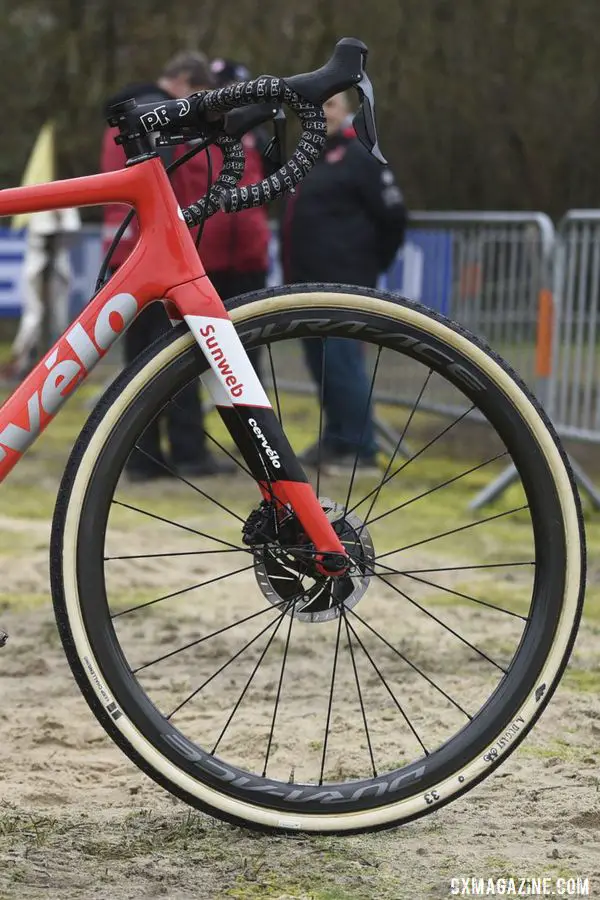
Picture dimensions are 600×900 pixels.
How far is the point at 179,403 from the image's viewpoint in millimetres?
7754

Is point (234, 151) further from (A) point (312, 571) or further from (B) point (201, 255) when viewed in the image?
(B) point (201, 255)

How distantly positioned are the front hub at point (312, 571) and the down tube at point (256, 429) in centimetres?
3

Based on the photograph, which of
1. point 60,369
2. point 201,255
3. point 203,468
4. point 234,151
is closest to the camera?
point 60,369

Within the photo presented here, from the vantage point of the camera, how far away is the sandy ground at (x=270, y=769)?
2.88 m

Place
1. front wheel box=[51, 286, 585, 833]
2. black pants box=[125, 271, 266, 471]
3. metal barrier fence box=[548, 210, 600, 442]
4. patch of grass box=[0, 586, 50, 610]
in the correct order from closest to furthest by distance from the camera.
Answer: front wheel box=[51, 286, 585, 833] → patch of grass box=[0, 586, 50, 610] → metal barrier fence box=[548, 210, 600, 442] → black pants box=[125, 271, 266, 471]

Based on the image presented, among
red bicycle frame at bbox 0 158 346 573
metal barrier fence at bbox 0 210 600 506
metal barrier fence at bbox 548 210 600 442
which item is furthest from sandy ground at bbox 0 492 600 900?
metal barrier fence at bbox 548 210 600 442

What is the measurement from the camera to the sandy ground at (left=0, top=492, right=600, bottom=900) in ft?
9.45

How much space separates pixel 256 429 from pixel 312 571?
0.97 feet

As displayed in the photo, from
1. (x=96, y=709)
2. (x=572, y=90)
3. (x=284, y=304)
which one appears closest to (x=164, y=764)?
(x=96, y=709)

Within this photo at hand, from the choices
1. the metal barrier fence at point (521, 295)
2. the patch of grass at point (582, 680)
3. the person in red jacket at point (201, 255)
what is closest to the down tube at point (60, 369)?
the patch of grass at point (582, 680)

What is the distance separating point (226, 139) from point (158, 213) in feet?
0.72

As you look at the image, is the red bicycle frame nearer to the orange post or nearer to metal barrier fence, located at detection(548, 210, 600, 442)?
metal barrier fence, located at detection(548, 210, 600, 442)

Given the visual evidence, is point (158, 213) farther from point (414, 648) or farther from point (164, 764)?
point (414, 648)

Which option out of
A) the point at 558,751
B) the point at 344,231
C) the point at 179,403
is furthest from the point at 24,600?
the point at 344,231
